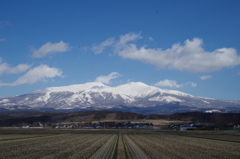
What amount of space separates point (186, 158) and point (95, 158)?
9.76 metres

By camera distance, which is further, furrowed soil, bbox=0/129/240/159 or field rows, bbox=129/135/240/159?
field rows, bbox=129/135/240/159

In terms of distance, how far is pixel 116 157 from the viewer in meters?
30.3

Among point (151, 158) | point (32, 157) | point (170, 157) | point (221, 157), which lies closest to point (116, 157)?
point (151, 158)

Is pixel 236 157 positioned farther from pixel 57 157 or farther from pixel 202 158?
pixel 57 157

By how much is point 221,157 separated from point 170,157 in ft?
18.6

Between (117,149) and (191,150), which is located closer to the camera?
(191,150)

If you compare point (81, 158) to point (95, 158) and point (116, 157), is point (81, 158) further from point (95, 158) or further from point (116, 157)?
point (116, 157)

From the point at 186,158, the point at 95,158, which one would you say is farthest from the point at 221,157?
the point at 95,158

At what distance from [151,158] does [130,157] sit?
235 cm

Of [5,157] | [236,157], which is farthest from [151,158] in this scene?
[5,157]

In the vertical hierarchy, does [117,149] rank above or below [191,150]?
above

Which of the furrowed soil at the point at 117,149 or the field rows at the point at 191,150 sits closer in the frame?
the furrowed soil at the point at 117,149

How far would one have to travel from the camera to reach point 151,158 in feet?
96.8

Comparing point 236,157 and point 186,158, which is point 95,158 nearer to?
point 186,158
